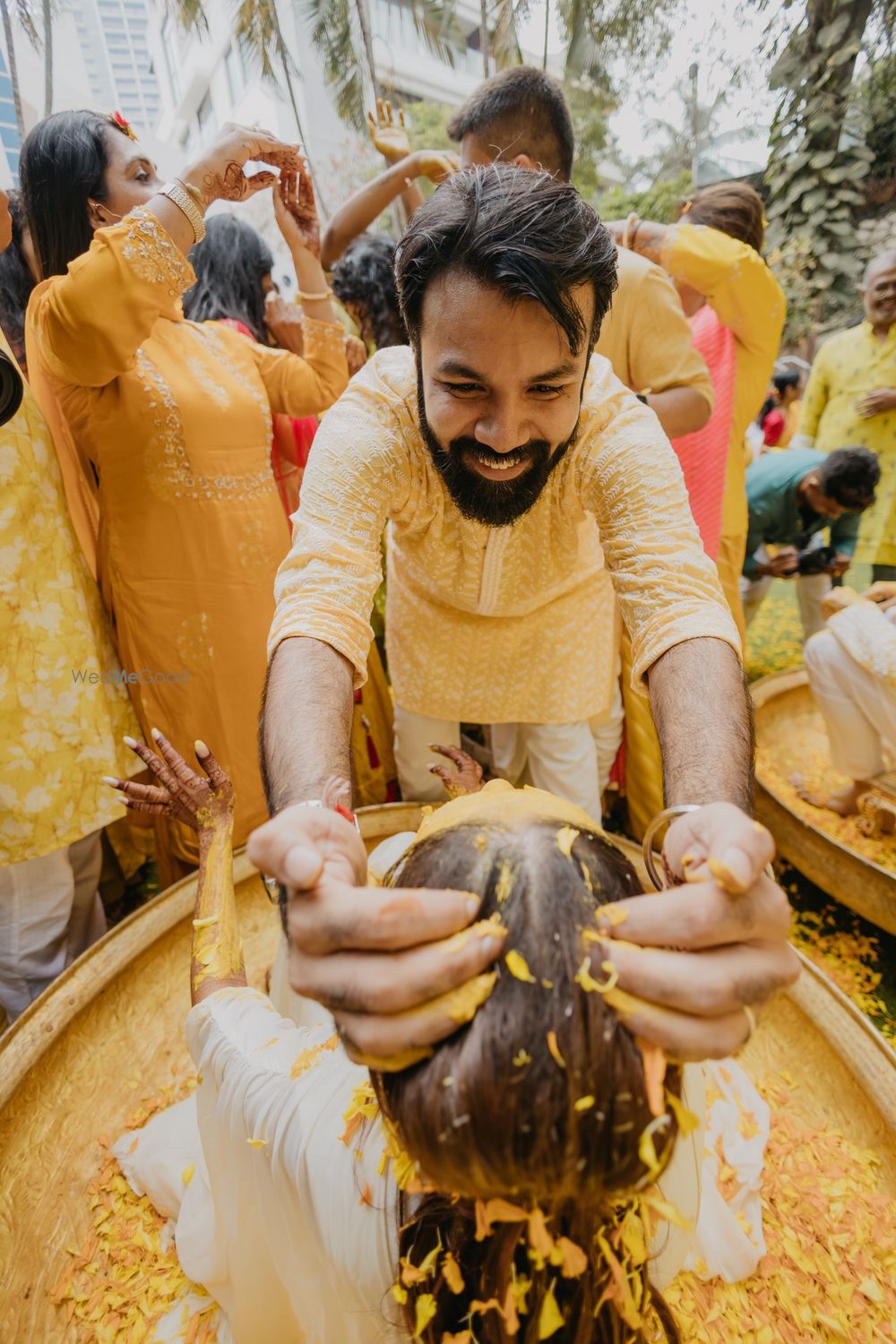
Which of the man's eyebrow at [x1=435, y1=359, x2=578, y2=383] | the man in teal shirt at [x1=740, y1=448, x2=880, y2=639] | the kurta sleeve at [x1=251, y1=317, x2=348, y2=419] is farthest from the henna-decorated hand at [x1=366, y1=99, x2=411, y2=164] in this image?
the man in teal shirt at [x1=740, y1=448, x2=880, y2=639]

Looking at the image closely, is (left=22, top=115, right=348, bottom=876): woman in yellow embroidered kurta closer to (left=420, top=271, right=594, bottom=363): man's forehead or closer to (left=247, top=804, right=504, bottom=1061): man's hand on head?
(left=420, top=271, right=594, bottom=363): man's forehead

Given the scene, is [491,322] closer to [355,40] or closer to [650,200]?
[355,40]

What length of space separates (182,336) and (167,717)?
121 cm

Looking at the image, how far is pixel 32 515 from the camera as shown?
1.75 metres

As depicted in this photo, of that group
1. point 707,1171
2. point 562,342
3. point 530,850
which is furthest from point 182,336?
point 707,1171

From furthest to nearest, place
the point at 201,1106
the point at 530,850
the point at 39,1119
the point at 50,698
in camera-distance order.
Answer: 1. the point at 50,698
2. the point at 39,1119
3. the point at 201,1106
4. the point at 530,850

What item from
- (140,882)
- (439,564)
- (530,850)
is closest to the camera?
(530,850)

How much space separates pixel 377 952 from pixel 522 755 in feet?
6.19

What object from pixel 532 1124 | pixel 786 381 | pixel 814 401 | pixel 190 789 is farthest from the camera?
pixel 786 381

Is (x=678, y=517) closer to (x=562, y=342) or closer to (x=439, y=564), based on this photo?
(x=562, y=342)

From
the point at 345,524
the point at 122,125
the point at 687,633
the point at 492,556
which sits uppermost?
the point at 122,125

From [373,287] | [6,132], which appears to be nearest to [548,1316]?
[6,132]

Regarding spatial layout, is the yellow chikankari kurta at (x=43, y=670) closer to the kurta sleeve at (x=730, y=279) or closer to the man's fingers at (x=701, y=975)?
the man's fingers at (x=701, y=975)

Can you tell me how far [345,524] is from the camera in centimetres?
134
